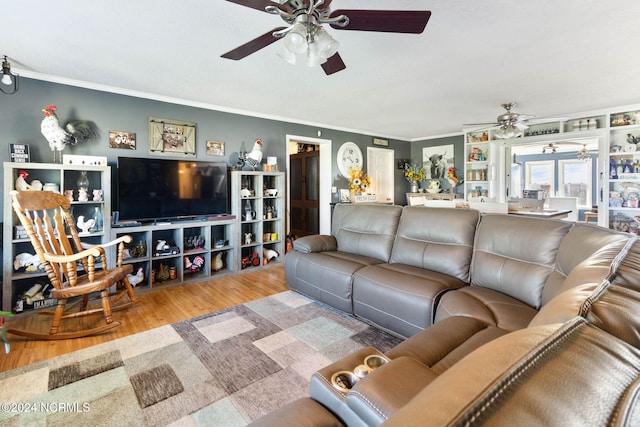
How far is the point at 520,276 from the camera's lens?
6.95ft

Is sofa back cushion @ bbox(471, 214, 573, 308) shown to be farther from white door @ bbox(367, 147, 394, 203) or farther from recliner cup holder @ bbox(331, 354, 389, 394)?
white door @ bbox(367, 147, 394, 203)

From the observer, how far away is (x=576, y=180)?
28.5ft

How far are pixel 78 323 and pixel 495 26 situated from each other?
169 inches

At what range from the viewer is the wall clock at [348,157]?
20.2ft

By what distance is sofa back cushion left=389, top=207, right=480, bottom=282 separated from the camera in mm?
2562

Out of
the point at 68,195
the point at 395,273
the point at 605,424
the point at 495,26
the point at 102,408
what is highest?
the point at 495,26

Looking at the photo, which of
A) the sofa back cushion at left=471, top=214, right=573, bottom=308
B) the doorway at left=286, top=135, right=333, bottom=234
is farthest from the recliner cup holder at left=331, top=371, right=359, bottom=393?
the doorway at left=286, top=135, right=333, bottom=234

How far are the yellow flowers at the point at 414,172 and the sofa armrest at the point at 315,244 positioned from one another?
4.20 m

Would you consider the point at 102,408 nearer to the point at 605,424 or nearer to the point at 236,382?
the point at 236,382

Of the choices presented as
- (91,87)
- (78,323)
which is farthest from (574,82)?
(78,323)

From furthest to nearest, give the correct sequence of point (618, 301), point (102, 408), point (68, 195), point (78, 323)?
point (68, 195) → point (78, 323) → point (102, 408) → point (618, 301)

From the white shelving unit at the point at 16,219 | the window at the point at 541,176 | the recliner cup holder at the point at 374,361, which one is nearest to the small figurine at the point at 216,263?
the white shelving unit at the point at 16,219

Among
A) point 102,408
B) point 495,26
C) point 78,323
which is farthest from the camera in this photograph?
→ point 78,323

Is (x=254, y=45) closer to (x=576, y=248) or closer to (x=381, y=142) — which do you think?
(x=576, y=248)
